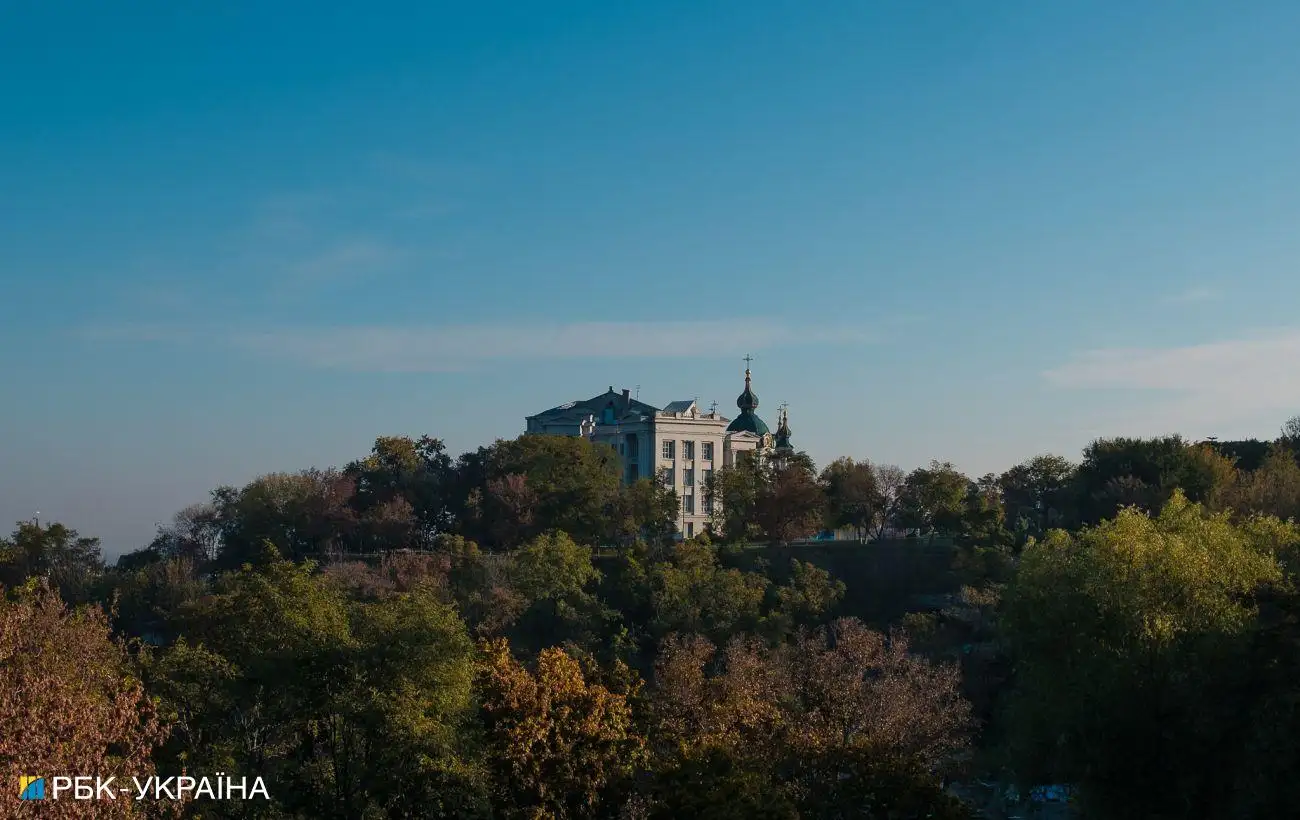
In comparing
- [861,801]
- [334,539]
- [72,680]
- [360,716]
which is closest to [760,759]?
[861,801]

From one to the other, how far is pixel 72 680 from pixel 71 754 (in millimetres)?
5272

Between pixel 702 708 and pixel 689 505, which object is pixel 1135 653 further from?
pixel 689 505

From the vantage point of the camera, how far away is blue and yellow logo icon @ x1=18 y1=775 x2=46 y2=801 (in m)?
13.8

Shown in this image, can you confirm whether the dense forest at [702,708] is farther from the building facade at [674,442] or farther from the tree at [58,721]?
the building facade at [674,442]

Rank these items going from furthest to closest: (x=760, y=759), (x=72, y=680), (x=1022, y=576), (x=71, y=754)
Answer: (x=1022, y=576) < (x=760, y=759) < (x=72, y=680) < (x=71, y=754)

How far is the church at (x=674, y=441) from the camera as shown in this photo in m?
76.3

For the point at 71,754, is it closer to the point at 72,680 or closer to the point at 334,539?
the point at 72,680

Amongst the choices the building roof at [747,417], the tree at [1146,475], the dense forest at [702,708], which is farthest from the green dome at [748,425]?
the dense forest at [702,708]

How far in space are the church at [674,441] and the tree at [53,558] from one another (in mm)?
29174

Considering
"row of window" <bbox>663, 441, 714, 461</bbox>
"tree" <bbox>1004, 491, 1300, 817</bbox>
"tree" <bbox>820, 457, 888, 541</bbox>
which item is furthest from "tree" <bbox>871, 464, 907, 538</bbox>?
"tree" <bbox>1004, 491, 1300, 817</bbox>

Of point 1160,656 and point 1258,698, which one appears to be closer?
point 1258,698

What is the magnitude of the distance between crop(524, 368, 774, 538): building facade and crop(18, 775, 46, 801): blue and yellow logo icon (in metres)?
59.4

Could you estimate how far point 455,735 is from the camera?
2298 centimetres

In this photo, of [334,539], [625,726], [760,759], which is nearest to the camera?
[760,759]
